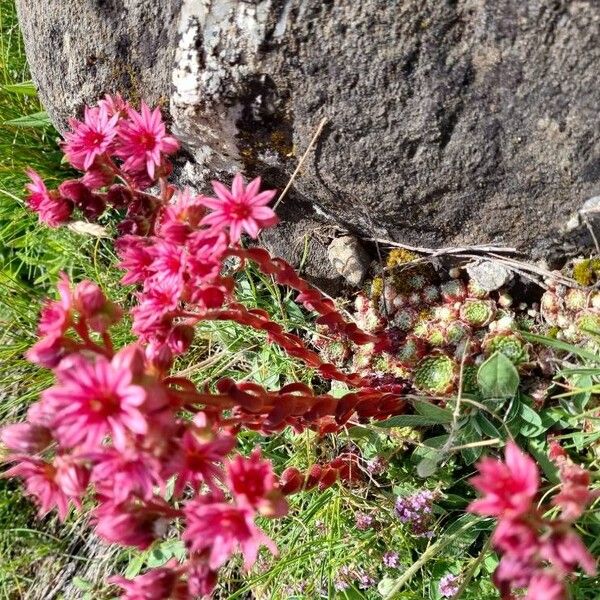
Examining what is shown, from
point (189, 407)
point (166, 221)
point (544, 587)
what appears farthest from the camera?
point (166, 221)

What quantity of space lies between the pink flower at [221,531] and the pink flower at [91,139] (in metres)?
1.06

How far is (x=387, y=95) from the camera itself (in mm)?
2064

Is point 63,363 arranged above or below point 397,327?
above

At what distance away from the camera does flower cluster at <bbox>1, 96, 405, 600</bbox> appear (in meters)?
1.49

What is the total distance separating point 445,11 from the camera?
74.0 inches

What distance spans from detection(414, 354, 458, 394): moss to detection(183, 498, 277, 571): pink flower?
107 cm

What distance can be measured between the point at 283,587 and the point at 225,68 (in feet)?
6.01

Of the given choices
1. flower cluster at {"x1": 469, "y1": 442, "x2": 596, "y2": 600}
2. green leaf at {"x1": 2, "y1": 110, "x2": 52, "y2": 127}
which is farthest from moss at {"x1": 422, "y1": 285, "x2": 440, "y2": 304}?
green leaf at {"x1": 2, "y1": 110, "x2": 52, "y2": 127}

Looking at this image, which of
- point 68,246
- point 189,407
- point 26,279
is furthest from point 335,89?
point 26,279

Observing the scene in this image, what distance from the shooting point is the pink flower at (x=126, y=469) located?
57.9 inches

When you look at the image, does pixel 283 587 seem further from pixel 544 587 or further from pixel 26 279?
pixel 26 279

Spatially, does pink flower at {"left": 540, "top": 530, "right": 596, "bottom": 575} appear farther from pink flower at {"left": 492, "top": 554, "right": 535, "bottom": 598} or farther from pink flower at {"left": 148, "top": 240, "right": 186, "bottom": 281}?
pink flower at {"left": 148, "top": 240, "right": 186, "bottom": 281}

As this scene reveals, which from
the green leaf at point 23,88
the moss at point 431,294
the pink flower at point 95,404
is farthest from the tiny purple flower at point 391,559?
the green leaf at point 23,88

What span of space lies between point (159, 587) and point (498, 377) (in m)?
1.17
